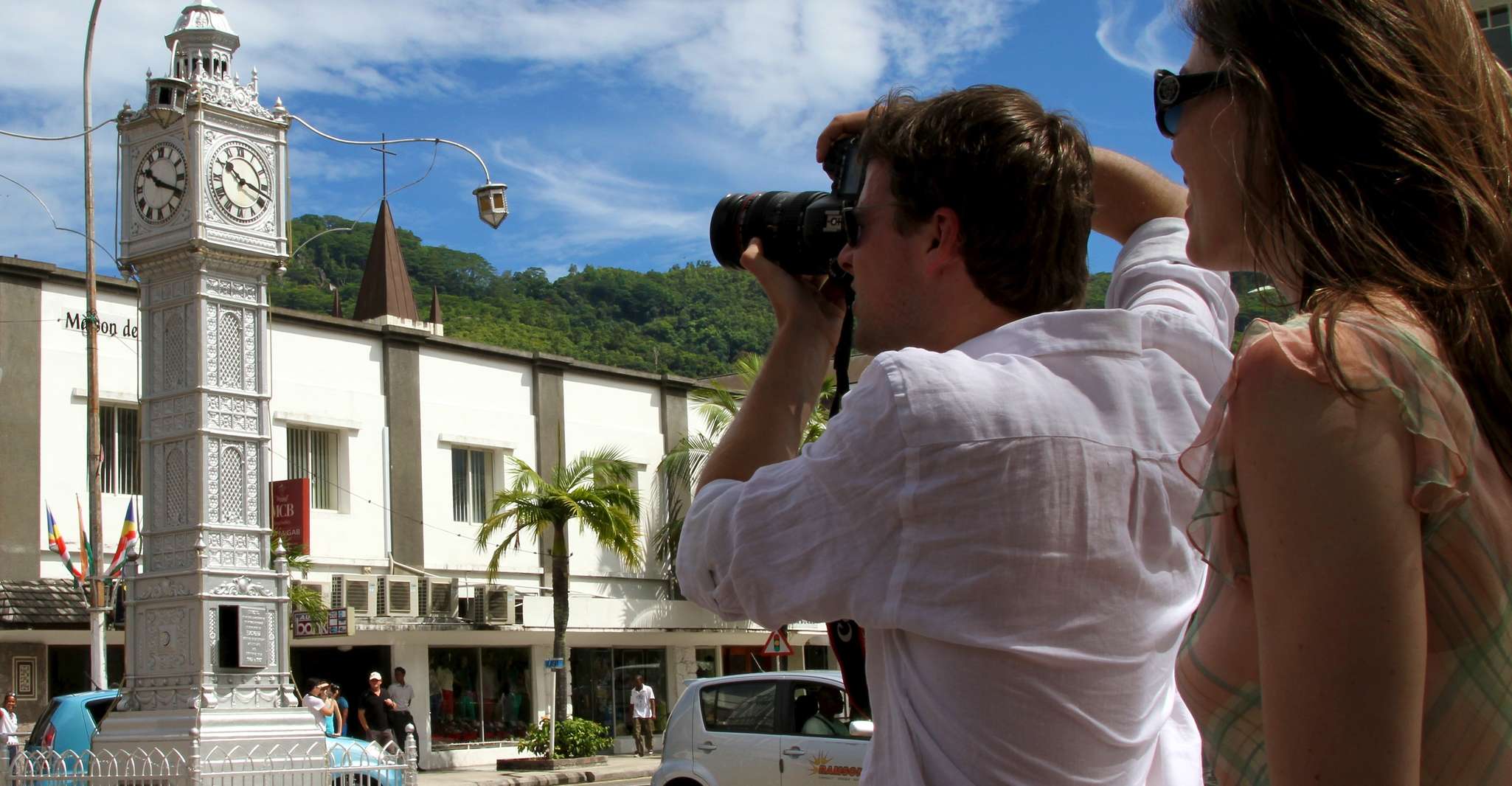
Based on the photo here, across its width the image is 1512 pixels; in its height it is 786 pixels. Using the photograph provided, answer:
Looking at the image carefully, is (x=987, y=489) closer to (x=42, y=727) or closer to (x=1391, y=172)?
(x=1391, y=172)

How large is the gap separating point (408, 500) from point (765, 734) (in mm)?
18334

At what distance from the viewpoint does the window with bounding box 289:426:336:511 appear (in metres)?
27.3

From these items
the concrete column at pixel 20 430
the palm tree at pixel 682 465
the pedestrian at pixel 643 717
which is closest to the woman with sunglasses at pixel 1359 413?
the concrete column at pixel 20 430

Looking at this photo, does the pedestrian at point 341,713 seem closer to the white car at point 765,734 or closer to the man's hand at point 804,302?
the white car at point 765,734

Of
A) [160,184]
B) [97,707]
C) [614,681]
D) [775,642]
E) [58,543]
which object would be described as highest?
[160,184]

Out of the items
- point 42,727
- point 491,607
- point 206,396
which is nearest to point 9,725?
point 42,727

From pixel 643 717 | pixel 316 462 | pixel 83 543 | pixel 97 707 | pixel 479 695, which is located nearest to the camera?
pixel 97 707

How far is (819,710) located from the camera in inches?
476

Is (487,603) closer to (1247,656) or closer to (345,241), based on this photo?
(1247,656)

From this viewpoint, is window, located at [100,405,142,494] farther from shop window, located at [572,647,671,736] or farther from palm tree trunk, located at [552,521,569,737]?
shop window, located at [572,647,671,736]

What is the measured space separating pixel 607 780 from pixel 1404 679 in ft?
81.1

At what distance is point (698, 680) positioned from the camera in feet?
43.3

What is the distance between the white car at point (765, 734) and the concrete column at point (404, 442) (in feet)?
56.2

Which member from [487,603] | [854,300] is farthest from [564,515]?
[854,300]
